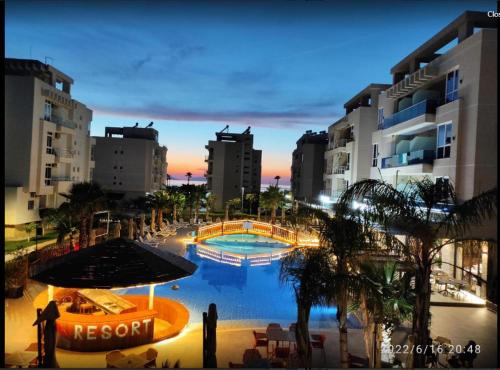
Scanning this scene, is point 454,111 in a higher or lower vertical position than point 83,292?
higher

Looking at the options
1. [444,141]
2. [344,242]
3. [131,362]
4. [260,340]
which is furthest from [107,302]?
[444,141]

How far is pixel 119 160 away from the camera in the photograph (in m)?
50.4

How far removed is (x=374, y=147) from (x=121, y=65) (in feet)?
49.6

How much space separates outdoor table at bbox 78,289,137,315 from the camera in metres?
9.57

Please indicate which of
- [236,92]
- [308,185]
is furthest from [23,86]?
[308,185]

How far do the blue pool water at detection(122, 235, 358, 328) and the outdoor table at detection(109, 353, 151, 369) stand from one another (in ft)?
12.3

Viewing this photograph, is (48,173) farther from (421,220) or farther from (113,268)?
(421,220)

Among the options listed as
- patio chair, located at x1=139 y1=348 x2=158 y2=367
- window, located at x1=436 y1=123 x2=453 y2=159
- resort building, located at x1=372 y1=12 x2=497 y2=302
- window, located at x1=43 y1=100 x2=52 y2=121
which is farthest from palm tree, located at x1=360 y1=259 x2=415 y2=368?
window, located at x1=43 y1=100 x2=52 y2=121

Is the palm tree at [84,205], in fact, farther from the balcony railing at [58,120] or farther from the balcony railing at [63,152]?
the balcony railing at [63,152]

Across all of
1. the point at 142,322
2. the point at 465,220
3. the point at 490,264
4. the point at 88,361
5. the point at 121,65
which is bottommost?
the point at 88,361

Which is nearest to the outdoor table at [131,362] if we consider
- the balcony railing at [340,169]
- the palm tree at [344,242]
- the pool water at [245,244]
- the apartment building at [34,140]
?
the palm tree at [344,242]

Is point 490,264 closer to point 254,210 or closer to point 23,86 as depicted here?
point 23,86

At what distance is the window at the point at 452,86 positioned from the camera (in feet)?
46.6

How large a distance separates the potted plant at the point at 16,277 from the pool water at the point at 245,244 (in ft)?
40.9
